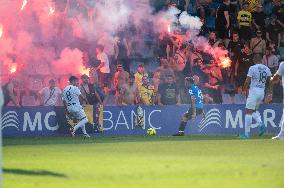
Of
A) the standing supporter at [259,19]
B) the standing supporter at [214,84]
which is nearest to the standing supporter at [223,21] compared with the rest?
the standing supporter at [259,19]

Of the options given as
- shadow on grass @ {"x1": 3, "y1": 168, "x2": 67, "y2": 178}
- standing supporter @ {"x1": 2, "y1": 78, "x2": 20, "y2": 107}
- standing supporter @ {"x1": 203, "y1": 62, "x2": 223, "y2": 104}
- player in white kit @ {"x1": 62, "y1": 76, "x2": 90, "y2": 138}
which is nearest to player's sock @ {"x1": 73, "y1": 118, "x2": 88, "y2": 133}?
player in white kit @ {"x1": 62, "y1": 76, "x2": 90, "y2": 138}

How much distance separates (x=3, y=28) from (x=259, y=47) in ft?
30.7

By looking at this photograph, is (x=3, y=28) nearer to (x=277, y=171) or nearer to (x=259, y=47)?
(x=259, y=47)

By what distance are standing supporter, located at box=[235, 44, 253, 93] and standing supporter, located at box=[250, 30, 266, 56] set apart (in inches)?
11.7

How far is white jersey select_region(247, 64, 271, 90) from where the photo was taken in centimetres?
2328

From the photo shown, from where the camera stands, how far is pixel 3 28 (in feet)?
100

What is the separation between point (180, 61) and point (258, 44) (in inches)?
109

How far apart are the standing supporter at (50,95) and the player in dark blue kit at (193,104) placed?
4561mm

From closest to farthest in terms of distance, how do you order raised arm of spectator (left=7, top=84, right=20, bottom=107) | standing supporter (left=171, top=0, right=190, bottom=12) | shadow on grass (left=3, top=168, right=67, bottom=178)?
shadow on grass (left=3, top=168, right=67, bottom=178), raised arm of spectator (left=7, top=84, right=20, bottom=107), standing supporter (left=171, top=0, right=190, bottom=12)

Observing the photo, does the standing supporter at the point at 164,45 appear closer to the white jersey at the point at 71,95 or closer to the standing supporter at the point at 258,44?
the standing supporter at the point at 258,44

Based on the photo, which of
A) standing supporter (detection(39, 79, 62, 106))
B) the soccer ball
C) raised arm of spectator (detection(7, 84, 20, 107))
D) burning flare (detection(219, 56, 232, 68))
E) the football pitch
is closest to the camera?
the football pitch

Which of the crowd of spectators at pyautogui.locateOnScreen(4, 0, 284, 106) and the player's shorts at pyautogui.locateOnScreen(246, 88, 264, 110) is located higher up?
the crowd of spectators at pyautogui.locateOnScreen(4, 0, 284, 106)

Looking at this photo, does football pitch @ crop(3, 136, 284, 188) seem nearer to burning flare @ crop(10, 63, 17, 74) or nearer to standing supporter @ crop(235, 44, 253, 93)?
burning flare @ crop(10, 63, 17, 74)

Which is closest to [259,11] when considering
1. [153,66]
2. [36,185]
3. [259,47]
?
A: [259,47]
